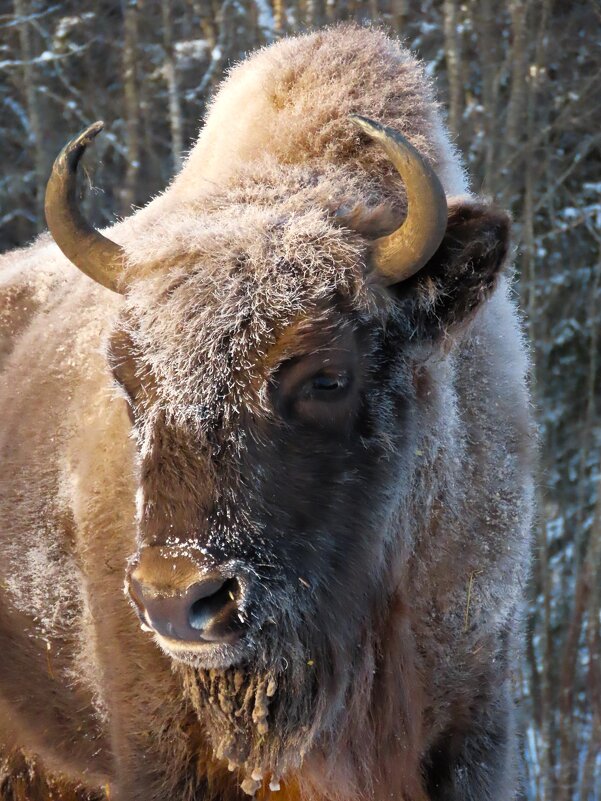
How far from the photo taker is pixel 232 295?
2.99m

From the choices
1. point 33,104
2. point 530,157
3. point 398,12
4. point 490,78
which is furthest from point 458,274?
point 33,104

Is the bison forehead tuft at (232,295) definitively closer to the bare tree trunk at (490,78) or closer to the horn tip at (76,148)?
the horn tip at (76,148)

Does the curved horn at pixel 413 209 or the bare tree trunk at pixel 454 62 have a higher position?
the curved horn at pixel 413 209

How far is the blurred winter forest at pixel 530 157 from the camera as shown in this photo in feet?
31.7

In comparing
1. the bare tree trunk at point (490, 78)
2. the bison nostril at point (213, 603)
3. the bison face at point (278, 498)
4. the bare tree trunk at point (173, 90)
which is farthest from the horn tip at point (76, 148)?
the bare tree trunk at point (173, 90)

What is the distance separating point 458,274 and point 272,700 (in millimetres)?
1371

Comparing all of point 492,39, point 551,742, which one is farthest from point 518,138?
point 551,742

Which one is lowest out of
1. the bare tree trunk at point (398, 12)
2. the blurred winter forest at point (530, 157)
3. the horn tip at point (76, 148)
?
the blurred winter forest at point (530, 157)

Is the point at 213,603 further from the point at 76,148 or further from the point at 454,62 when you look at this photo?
the point at 454,62

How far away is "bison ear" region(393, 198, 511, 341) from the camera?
3.15m

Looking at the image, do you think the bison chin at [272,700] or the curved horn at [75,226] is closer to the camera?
the bison chin at [272,700]

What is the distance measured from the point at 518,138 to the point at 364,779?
8.62 metres

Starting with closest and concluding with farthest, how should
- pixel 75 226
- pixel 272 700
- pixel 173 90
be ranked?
pixel 272 700 → pixel 75 226 → pixel 173 90

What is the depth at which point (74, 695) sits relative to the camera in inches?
162
